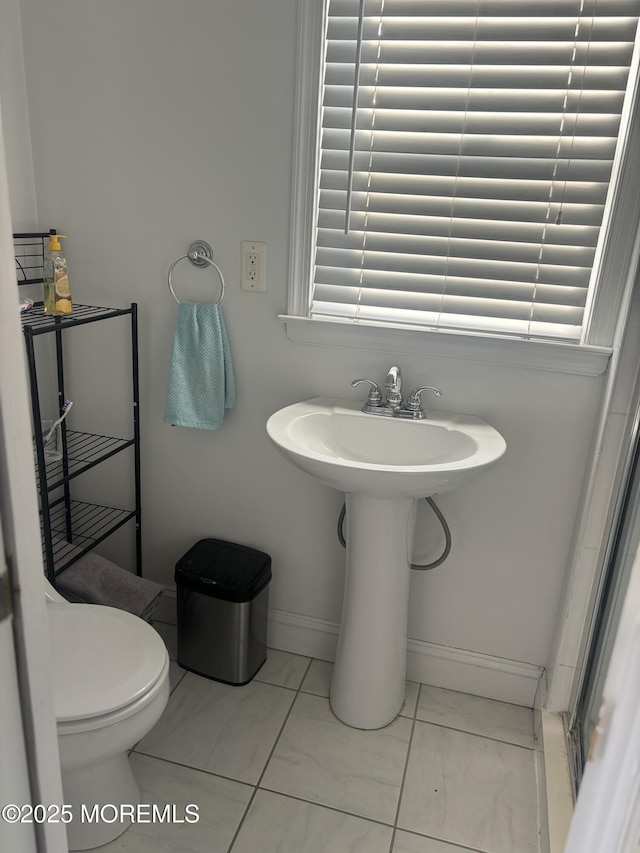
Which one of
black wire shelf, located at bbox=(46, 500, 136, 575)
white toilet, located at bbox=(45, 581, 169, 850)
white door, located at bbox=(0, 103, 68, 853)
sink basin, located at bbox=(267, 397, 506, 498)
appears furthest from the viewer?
black wire shelf, located at bbox=(46, 500, 136, 575)

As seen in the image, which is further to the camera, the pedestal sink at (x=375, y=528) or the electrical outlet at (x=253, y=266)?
the electrical outlet at (x=253, y=266)

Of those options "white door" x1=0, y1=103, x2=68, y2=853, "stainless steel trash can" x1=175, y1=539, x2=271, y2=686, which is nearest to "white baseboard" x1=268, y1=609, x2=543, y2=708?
"stainless steel trash can" x1=175, y1=539, x2=271, y2=686

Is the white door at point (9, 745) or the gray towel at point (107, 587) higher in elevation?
the white door at point (9, 745)

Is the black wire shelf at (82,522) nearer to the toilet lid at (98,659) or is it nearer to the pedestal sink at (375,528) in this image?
the toilet lid at (98,659)

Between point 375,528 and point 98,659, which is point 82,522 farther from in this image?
point 375,528

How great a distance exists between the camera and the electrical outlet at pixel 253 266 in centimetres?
184

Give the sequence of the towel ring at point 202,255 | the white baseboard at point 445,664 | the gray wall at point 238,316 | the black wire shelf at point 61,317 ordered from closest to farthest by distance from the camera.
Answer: the black wire shelf at point 61,317 → the gray wall at point 238,316 → the towel ring at point 202,255 → the white baseboard at point 445,664

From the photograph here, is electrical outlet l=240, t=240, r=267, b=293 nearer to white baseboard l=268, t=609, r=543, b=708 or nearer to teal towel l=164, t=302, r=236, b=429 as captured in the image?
teal towel l=164, t=302, r=236, b=429

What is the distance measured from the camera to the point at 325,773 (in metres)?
1.72

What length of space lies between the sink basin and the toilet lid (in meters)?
0.56

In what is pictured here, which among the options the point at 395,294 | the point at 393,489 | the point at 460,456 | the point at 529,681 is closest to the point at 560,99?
the point at 395,294

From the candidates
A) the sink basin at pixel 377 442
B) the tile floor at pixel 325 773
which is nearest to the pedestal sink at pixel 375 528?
the sink basin at pixel 377 442

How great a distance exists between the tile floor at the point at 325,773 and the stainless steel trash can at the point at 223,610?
7 cm

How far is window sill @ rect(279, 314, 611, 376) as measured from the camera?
5.53 ft
